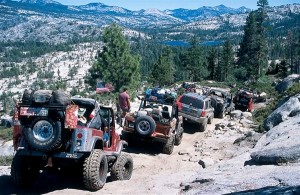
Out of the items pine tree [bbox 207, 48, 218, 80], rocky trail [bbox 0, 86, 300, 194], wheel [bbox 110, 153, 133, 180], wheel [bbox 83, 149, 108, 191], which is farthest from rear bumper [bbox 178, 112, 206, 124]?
pine tree [bbox 207, 48, 218, 80]

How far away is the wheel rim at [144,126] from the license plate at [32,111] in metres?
5.84

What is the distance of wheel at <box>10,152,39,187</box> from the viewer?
8.29 meters

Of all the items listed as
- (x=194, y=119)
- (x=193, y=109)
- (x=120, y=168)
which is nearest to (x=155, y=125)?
(x=120, y=168)

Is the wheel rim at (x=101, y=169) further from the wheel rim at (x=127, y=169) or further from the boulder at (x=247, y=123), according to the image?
the boulder at (x=247, y=123)

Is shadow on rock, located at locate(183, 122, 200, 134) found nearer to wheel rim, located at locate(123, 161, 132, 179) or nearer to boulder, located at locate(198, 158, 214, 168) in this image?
boulder, located at locate(198, 158, 214, 168)

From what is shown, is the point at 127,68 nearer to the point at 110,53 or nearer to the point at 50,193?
the point at 110,53

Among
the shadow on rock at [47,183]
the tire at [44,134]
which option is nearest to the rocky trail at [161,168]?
the shadow on rock at [47,183]

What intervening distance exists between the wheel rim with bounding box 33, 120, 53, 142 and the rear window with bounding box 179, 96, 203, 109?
38.0 ft

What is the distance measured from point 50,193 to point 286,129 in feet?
27.6

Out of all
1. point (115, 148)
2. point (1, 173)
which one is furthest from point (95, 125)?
point (1, 173)

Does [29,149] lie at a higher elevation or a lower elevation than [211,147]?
higher

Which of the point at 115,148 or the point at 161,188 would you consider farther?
the point at 115,148

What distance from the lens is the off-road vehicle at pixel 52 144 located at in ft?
25.4

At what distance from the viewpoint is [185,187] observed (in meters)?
8.59
